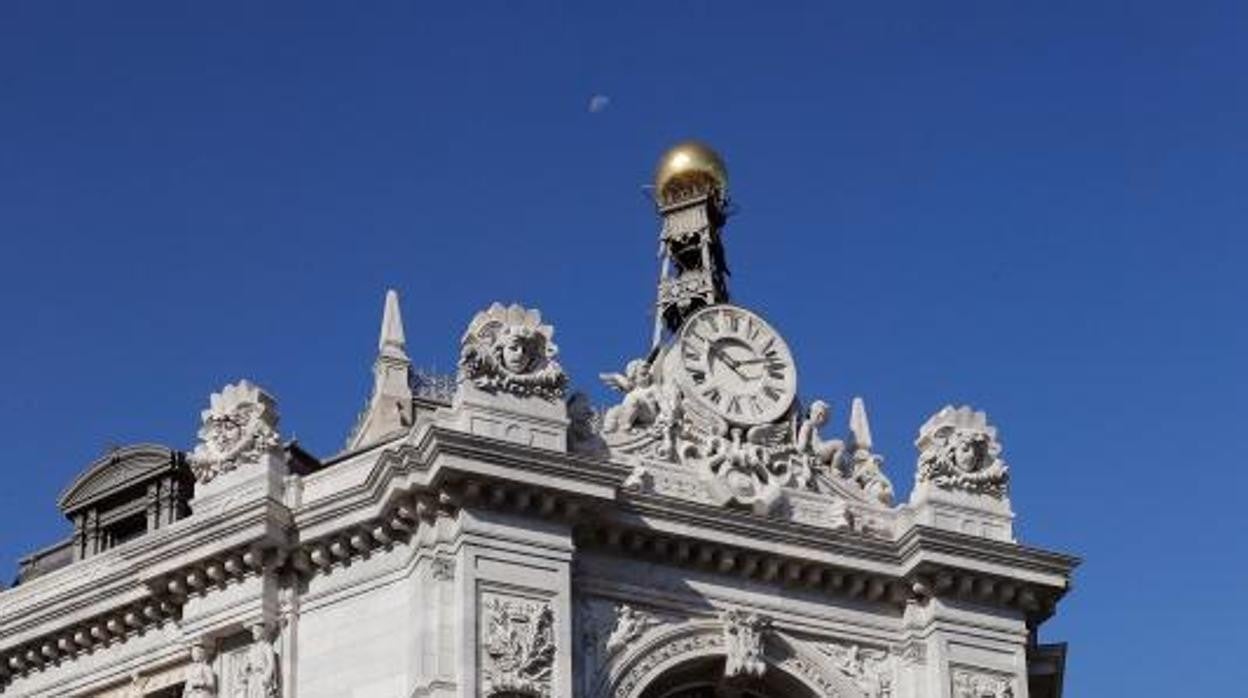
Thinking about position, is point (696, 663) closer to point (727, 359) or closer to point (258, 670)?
point (727, 359)

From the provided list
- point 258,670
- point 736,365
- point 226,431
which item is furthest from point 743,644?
point 226,431

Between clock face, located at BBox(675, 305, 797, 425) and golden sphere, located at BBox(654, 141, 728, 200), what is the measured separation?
2111 centimetres

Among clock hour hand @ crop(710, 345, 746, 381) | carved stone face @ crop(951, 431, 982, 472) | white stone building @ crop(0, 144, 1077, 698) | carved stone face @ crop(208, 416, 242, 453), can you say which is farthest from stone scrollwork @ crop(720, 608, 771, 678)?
carved stone face @ crop(208, 416, 242, 453)

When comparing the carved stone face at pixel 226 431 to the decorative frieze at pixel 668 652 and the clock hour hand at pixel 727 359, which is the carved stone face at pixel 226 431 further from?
the clock hour hand at pixel 727 359

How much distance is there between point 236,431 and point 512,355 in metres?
5.43

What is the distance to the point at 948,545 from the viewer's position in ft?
169

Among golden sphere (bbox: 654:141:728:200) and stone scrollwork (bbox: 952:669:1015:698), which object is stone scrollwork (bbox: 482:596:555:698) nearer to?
stone scrollwork (bbox: 952:669:1015:698)

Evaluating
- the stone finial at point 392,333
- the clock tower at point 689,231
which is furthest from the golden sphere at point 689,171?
the stone finial at point 392,333

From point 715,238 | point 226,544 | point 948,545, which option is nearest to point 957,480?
point 948,545

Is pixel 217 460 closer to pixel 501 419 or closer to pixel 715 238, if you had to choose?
pixel 501 419

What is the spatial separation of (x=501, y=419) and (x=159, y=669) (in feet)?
25.9

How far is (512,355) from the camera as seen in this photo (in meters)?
49.6

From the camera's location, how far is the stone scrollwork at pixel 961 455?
52938 millimetres

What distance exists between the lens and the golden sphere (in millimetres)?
74438
